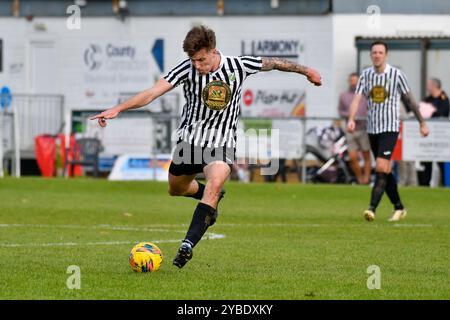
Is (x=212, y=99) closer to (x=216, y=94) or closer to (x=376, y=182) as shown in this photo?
(x=216, y=94)

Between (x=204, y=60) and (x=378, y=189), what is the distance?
620cm

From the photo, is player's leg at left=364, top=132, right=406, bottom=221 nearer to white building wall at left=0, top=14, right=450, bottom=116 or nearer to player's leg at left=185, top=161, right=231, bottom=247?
player's leg at left=185, top=161, right=231, bottom=247

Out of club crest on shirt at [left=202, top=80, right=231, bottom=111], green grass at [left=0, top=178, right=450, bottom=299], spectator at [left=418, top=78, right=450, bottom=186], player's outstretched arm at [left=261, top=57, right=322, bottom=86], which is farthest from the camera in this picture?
spectator at [left=418, top=78, right=450, bottom=186]

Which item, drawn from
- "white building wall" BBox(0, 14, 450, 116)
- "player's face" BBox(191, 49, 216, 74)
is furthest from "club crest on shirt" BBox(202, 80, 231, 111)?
"white building wall" BBox(0, 14, 450, 116)

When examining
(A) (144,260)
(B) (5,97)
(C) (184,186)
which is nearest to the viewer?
(A) (144,260)

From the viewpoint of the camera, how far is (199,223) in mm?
10031

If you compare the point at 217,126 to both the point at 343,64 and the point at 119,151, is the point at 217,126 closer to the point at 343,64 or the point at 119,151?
the point at 119,151

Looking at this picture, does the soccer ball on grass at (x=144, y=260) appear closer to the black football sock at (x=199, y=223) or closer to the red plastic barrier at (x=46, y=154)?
the black football sock at (x=199, y=223)

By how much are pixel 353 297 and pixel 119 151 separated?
56.8ft

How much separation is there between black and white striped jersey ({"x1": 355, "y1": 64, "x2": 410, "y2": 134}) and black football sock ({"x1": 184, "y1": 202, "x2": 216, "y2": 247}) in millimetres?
6553

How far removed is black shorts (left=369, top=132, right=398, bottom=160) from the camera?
1616 cm

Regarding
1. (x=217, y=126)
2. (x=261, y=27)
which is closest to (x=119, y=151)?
(x=261, y=27)

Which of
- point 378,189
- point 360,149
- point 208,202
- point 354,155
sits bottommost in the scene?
point 378,189

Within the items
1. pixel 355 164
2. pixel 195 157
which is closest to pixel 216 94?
pixel 195 157
